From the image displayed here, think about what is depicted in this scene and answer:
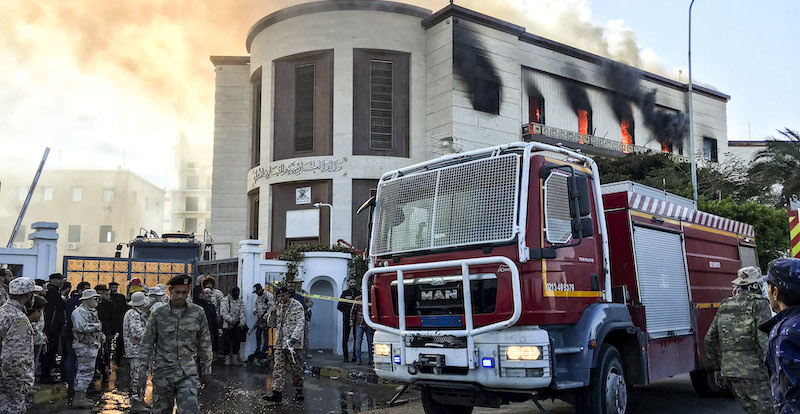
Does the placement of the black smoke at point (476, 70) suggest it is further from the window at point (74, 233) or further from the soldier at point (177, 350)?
the window at point (74, 233)

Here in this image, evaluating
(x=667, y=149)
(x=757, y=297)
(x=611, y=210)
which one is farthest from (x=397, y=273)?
(x=667, y=149)

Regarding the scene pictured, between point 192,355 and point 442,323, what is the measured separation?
241 centimetres

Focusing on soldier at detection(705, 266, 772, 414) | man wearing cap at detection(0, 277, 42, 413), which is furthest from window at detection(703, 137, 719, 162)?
man wearing cap at detection(0, 277, 42, 413)

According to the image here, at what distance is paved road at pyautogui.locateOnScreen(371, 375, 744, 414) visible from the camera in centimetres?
838

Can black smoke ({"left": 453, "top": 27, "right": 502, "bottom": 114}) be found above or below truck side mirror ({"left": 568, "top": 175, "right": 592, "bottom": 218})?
above

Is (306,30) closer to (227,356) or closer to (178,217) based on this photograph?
(227,356)

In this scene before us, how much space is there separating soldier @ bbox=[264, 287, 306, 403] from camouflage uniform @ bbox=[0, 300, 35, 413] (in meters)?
3.61

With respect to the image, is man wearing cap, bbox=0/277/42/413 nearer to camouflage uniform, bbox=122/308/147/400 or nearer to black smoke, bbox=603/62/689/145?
camouflage uniform, bbox=122/308/147/400

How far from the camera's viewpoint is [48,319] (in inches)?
448

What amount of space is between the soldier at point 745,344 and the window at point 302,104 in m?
29.1

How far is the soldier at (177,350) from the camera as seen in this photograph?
606 cm

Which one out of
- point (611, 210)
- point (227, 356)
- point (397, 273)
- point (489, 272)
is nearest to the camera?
point (489, 272)

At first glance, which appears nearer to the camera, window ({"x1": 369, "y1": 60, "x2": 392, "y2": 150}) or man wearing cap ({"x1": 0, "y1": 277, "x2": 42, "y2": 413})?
man wearing cap ({"x1": 0, "y1": 277, "x2": 42, "y2": 413})

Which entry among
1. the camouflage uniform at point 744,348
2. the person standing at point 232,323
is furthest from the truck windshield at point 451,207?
the person standing at point 232,323
